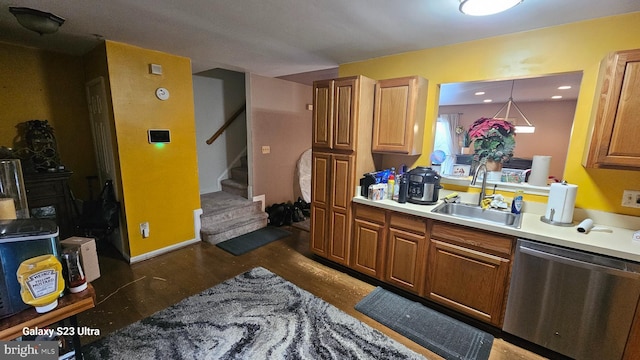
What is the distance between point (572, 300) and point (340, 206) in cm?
182

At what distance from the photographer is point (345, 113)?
2543mm

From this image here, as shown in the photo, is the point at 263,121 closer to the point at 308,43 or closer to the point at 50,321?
the point at 308,43

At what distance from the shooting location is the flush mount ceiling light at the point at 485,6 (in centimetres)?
147

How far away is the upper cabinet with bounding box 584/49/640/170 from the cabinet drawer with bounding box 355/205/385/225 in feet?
4.98

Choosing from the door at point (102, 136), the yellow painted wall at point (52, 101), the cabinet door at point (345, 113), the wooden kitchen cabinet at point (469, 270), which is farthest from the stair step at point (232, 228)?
the wooden kitchen cabinet at point (469, 270)

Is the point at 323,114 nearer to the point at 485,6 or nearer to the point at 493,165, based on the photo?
the point at 485,6

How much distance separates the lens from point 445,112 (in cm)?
743

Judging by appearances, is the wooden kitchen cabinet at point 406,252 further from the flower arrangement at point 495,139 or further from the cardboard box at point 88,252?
the cardboard box at point 88,252

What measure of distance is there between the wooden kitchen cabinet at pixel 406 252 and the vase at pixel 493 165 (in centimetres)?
84

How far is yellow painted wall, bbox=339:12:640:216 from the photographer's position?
1827 mm

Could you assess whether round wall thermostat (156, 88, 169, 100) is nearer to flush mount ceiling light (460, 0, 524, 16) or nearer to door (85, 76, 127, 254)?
door (85, 76, 127, 254)

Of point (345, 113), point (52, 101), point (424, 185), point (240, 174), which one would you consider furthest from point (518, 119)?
point (52, 101)

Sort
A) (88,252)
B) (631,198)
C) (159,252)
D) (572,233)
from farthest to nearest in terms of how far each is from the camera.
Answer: (159,252)
(631,198)
(572,233)
(88,252)

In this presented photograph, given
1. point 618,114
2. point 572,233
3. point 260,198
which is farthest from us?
point 260,198
